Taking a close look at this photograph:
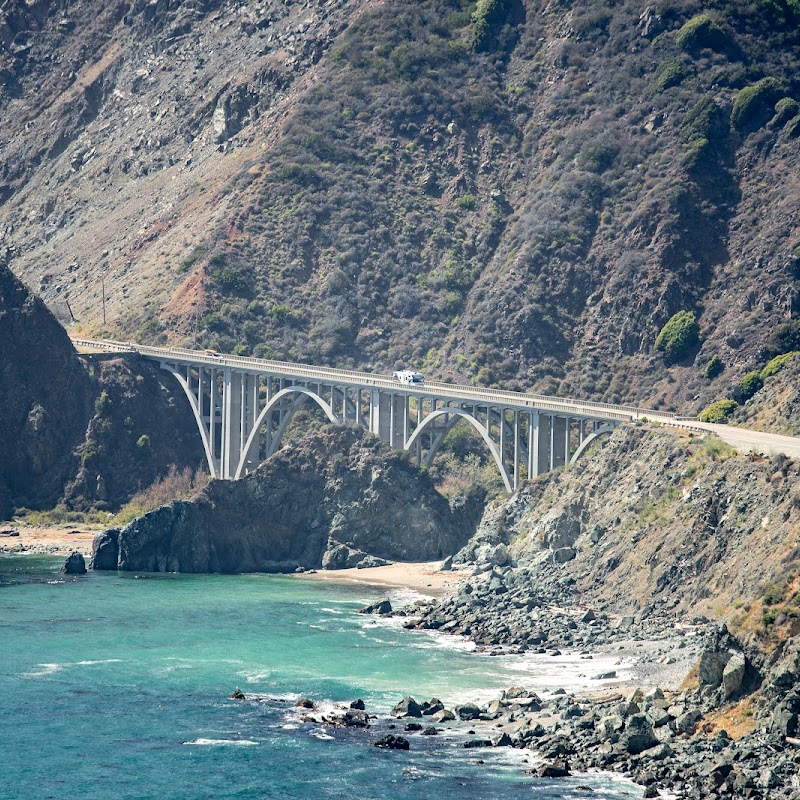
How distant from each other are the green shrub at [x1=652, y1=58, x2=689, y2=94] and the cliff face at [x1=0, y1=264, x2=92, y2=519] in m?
58.3

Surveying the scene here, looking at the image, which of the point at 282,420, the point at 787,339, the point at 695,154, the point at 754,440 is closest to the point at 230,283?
the point at 282,420

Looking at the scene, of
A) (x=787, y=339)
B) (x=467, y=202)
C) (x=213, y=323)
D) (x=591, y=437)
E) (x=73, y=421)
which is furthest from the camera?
(x=467, y=202)

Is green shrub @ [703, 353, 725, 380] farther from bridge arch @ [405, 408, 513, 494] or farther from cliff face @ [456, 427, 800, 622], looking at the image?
cliff face @ [456, 427, 800, 622]

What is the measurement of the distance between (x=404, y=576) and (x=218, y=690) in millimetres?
36007

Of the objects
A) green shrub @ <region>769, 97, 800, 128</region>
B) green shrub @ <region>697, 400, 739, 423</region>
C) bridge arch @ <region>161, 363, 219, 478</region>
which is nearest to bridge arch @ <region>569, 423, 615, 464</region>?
green shrub @ <region>697, 400, 739, 423</region>

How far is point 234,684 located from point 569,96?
9798 cm

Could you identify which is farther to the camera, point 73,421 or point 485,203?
point 485,203

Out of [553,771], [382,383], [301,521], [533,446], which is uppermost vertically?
[382,383]

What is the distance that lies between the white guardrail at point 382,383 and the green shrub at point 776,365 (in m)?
8.56

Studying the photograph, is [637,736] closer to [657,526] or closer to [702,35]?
[657,526]

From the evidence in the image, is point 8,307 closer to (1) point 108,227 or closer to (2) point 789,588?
(1) point 108,227

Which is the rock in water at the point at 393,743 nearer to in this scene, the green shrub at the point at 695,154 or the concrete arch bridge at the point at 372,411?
the concrete arch bridge at the point at 372,411

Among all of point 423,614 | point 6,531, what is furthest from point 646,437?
point 6,531

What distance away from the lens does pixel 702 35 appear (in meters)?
169
